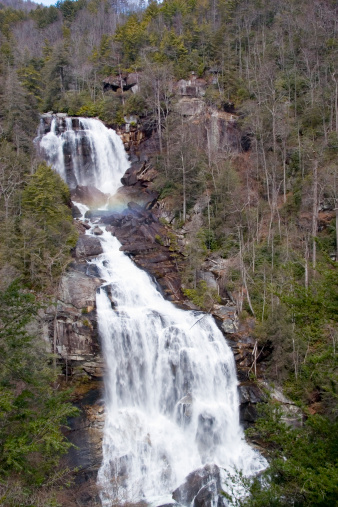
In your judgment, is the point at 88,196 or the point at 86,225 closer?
the point at 86,225

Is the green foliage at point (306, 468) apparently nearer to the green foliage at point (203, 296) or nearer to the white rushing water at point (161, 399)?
the white rushing water at point (161, 399)

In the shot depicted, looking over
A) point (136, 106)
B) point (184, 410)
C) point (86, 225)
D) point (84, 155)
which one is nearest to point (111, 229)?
point (86, 225)

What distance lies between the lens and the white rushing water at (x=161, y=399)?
17.5 meters

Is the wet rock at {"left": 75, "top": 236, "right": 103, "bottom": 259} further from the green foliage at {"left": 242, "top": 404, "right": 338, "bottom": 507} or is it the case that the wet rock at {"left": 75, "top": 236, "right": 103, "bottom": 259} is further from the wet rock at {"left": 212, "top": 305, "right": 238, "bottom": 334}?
the green foliage at {"left": 242, "top": 404, "right": 338, "bottom": 507}

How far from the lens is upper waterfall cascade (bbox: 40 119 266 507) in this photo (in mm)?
17469

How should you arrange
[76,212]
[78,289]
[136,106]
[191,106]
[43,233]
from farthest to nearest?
1. [191,106]
2. [136,106]
3. [76,212]
4. [43,233]
5. [78,289]

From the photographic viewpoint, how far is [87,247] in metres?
26.8

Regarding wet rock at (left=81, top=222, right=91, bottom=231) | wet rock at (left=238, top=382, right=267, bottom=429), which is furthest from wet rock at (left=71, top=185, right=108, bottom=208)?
wet rock at (left=238, top=382, right=267, bottom=429)

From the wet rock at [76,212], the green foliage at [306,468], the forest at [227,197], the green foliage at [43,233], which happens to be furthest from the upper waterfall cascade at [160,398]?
the green foliage at [306,468]

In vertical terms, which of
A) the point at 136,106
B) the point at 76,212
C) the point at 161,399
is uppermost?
the point at 136,106

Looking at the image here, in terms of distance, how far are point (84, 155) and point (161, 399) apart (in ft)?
86.5

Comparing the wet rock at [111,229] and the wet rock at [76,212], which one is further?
the wet rock at [76,212]

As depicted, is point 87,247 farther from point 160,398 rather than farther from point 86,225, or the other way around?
point 160,398

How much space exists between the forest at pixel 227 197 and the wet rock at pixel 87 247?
703 mm
